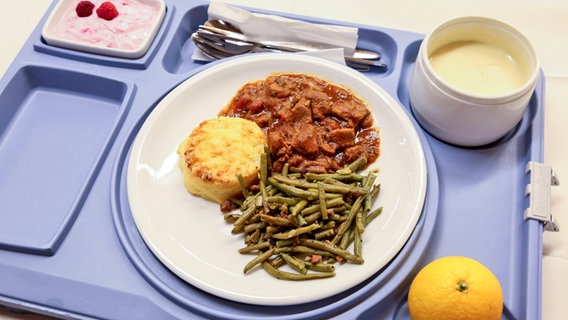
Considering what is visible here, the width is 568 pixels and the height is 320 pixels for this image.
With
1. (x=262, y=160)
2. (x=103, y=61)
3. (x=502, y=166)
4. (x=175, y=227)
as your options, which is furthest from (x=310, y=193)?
(x=103, y=61)

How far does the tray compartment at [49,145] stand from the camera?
2.52 metres

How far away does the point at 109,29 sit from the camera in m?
3.07

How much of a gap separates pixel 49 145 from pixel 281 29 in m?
1.37

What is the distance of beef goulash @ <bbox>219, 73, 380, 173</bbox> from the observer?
8.39ft

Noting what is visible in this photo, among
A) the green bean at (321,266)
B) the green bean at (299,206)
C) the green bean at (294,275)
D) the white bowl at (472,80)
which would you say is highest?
the white bowl at (472,80)

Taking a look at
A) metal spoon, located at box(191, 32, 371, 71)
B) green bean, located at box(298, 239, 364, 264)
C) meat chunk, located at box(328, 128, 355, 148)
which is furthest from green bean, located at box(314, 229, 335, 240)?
metal spoon, located at box(191, 32, 371, 71)

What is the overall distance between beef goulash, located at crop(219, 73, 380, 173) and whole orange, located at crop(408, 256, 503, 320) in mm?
691

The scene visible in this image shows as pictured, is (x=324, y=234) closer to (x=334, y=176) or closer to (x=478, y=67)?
(x=334, y=176)

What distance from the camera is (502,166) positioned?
266cm

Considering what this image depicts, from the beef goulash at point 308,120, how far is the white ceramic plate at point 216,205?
0.18 feet

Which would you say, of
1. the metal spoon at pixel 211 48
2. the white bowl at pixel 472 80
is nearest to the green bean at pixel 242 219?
the white bowl at pixel 472 80

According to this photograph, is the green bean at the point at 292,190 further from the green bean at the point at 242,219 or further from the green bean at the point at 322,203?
the green bean at the point at 242,219

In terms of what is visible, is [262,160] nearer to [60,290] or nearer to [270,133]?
[270,133]

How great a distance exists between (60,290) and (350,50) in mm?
1877
